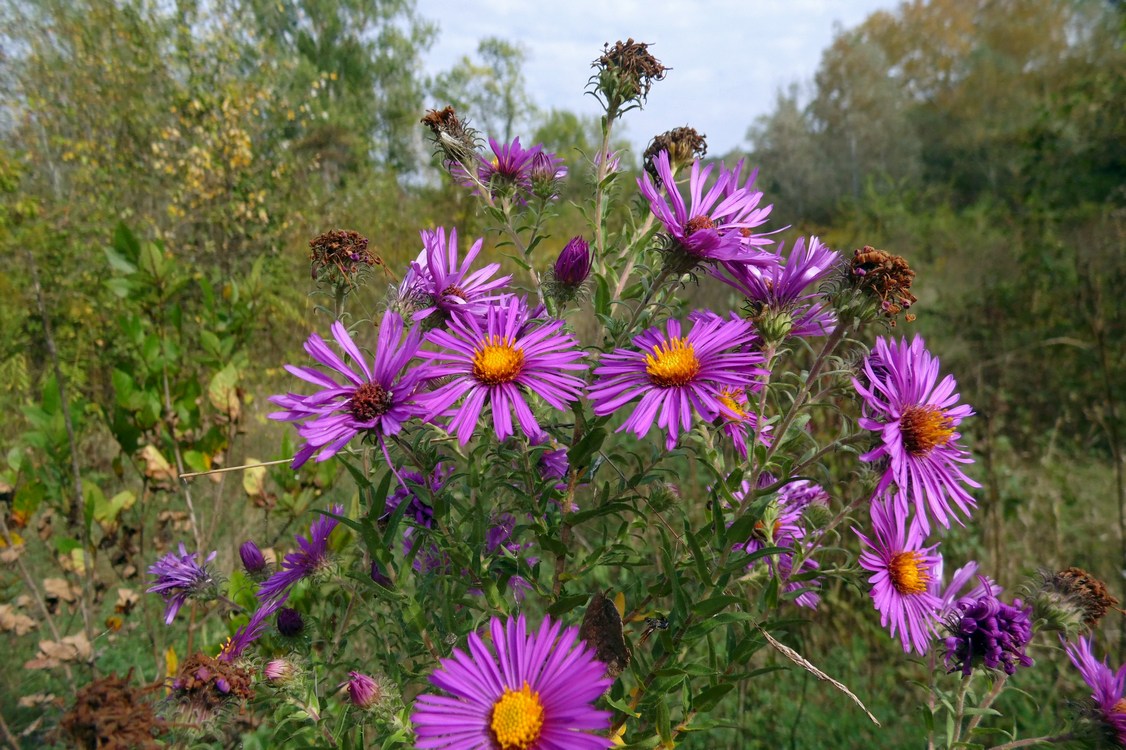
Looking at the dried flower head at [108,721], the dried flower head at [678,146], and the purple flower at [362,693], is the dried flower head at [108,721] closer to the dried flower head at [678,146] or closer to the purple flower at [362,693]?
the purple flower at [362,693]

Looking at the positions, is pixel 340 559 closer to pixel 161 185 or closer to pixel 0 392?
pixel 0 392

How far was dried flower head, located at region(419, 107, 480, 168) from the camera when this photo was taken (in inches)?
37.2

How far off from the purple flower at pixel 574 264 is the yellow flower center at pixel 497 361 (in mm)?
141

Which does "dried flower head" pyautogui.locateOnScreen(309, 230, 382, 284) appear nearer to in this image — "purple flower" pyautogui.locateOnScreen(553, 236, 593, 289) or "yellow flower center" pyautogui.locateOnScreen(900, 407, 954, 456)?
"purple flower" pyautogui.locateOnScreen(553, 236, 593, 289)

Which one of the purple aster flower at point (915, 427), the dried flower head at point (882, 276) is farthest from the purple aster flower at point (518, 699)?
the dried flower head at point (882, 276)

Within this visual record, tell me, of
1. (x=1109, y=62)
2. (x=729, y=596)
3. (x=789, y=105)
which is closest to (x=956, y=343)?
(x=1109, y=62)

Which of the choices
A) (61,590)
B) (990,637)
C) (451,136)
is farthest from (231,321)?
(990,637)

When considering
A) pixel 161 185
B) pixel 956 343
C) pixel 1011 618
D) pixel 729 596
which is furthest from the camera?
pixel 161 185

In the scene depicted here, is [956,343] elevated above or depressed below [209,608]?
above

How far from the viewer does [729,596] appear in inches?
26.1

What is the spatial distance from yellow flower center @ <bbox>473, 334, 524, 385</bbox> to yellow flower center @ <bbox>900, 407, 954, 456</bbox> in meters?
0.43

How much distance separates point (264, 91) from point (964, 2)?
2846cm

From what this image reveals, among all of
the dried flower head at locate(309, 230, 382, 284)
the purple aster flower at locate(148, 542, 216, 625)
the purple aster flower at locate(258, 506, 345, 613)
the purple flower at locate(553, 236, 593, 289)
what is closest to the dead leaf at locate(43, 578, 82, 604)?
the purple aster flower at locate(148, 542, 216, 625)

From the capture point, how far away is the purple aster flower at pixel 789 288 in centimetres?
74
